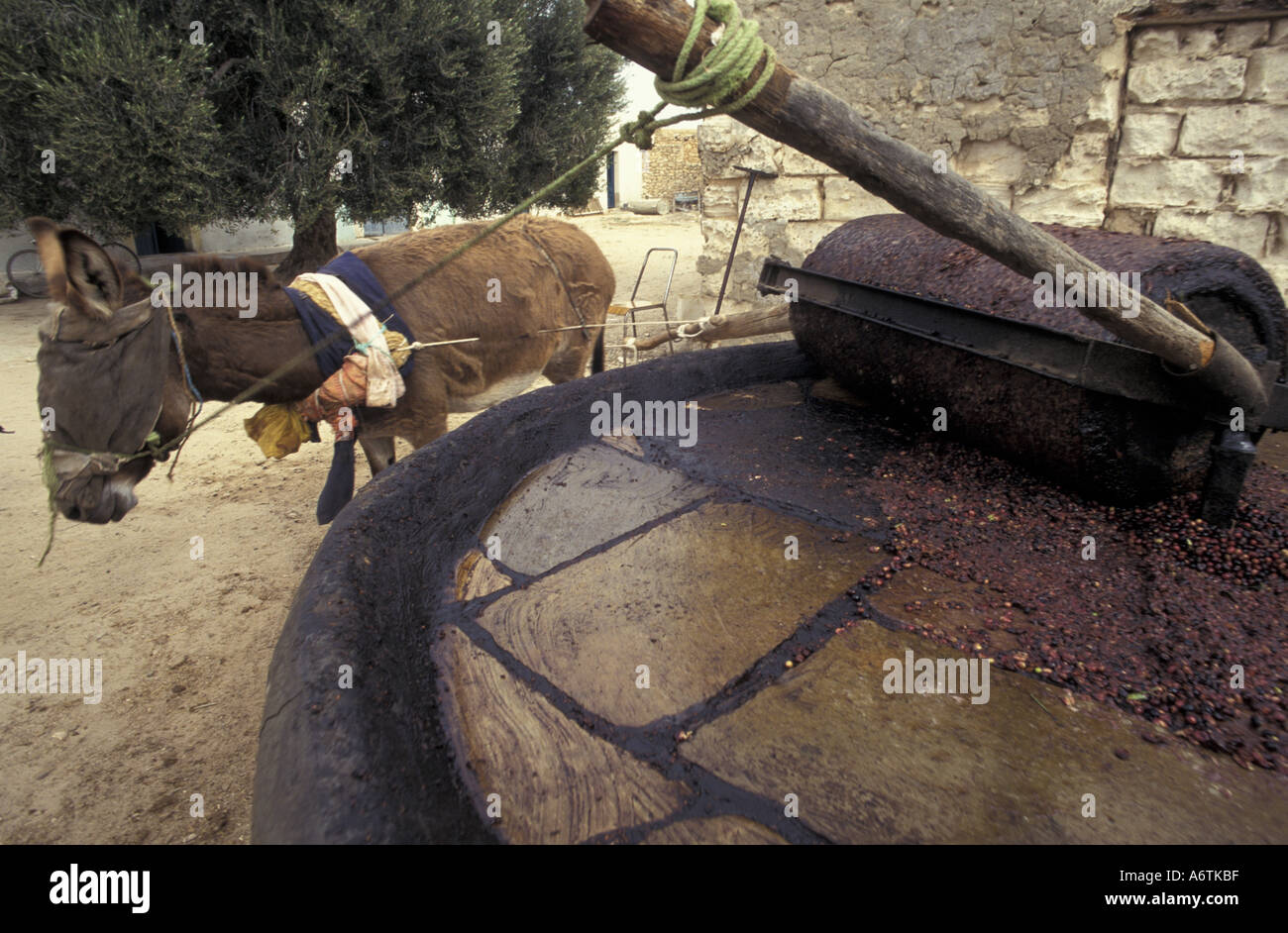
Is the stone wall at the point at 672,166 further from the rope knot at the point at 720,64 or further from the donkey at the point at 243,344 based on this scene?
the rope knot at the point at 720,64

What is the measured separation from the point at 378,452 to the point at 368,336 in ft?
3.19

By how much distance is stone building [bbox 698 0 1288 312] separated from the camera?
4.52 m

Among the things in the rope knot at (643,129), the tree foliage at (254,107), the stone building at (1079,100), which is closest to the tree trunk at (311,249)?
the tree foliage at (254,107)

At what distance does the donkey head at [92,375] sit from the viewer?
233 cm

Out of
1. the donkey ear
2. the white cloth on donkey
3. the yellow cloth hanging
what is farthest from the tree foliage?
the donkey ear

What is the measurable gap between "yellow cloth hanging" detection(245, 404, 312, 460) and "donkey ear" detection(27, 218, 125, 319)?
1.01 m

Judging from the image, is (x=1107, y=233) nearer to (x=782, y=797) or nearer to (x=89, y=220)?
(x=782, y=797)

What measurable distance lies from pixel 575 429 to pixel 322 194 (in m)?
8.05

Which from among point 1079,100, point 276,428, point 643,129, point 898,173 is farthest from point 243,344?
point 1079,100

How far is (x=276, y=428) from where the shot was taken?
343cm

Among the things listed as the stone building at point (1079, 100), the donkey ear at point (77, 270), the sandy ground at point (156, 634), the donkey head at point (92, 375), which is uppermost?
the stone building at point (1079, 100)

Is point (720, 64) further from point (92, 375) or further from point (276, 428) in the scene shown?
point (276, 428)

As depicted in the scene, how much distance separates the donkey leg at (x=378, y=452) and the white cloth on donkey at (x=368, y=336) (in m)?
0.66
